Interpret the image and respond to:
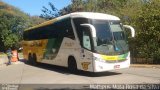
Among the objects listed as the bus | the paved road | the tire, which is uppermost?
the bus

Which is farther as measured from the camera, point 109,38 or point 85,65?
point 85,65

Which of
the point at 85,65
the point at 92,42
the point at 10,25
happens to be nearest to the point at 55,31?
the point at 85,65

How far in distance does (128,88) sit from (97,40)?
4358 millimetres

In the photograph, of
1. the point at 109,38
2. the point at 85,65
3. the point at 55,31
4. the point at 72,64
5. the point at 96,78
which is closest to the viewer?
the point at 96,78

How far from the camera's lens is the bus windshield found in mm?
16719

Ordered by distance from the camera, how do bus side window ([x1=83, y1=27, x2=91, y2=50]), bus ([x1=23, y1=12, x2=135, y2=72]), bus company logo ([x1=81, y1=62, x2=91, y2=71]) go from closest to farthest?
bus ([x1=23, y1=12, x2=135, y2=72]), bus side window ([x1=83, y1=27, x2=91, y2=50]), bus company logo ([x1=81, y1=62, x2=91, y2=71])

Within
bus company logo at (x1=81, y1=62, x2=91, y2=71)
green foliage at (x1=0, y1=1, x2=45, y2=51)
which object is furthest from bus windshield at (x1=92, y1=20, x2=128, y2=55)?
green foliage at (x1=0, y1=1, x2=45, y2=51)

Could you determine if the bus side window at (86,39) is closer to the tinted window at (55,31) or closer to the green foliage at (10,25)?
the tinted window at (55,31)

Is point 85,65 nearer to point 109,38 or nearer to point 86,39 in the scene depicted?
point 86,39

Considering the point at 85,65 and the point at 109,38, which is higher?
the point at 109,38

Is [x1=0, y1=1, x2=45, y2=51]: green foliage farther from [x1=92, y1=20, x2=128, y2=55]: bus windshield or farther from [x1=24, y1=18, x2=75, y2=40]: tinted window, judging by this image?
[x1=92, y1=20, x2=128, y2=55]: bus windshield

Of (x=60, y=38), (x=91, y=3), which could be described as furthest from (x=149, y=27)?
(x=91, y=3)

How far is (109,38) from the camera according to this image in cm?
1714

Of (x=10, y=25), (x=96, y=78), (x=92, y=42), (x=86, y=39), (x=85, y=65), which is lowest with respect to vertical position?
(x=96, y=78)
